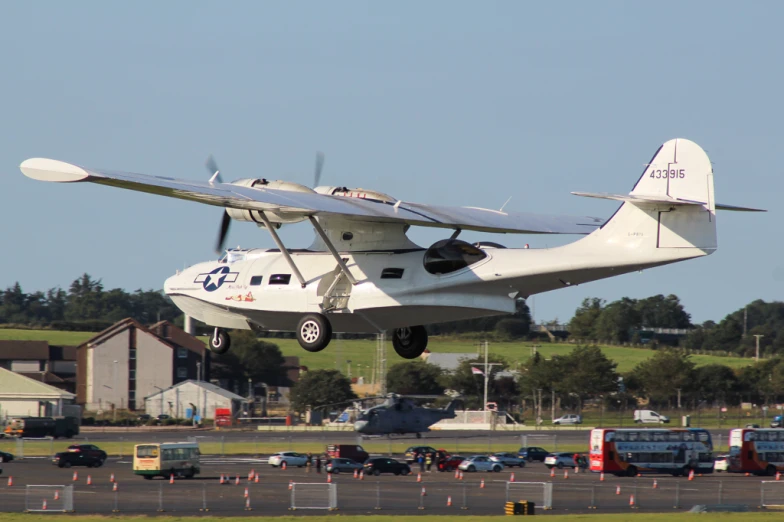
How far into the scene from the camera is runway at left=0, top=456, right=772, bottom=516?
126ft

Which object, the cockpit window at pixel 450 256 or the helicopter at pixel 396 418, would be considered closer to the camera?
the cockpit window at pixel 450 256

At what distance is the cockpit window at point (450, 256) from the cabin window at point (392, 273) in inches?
28.3

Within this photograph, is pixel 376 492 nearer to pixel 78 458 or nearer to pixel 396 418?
pixel 78 458

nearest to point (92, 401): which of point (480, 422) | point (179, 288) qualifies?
point (480, 422)

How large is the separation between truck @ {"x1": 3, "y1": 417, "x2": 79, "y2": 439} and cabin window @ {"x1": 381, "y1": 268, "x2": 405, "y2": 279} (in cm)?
4654

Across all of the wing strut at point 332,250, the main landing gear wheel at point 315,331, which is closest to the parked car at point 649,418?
the main landing gear wheel at point 315,331

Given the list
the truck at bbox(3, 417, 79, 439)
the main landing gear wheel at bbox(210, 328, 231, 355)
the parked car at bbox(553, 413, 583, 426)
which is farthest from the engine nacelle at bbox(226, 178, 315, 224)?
the parked car at bbox(553, 413, 583, 426)

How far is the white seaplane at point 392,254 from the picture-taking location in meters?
26.0

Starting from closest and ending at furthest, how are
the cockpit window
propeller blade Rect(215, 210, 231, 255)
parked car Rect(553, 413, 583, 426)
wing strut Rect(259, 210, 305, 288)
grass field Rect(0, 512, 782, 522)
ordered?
the cockpit window, wing strut Rect(259, 210, 305, 288), propeller blade Rect(215, 210, 231, 255), grass field Rect(0, 512, 782, 522), parked car Rect(553, 413, 583, 426)

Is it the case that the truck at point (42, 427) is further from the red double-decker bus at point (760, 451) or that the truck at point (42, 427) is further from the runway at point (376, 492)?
the red double-decker bus at point (760, 451)

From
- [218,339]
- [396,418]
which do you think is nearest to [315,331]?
[218,339]

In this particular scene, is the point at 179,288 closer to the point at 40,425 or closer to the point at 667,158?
the point at 667,158

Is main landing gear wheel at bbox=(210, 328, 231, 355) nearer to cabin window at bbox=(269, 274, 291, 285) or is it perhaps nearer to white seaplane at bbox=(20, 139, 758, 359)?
white seaplane at bbox=(20, 139, 758, 359)

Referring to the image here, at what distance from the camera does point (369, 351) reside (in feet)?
306
